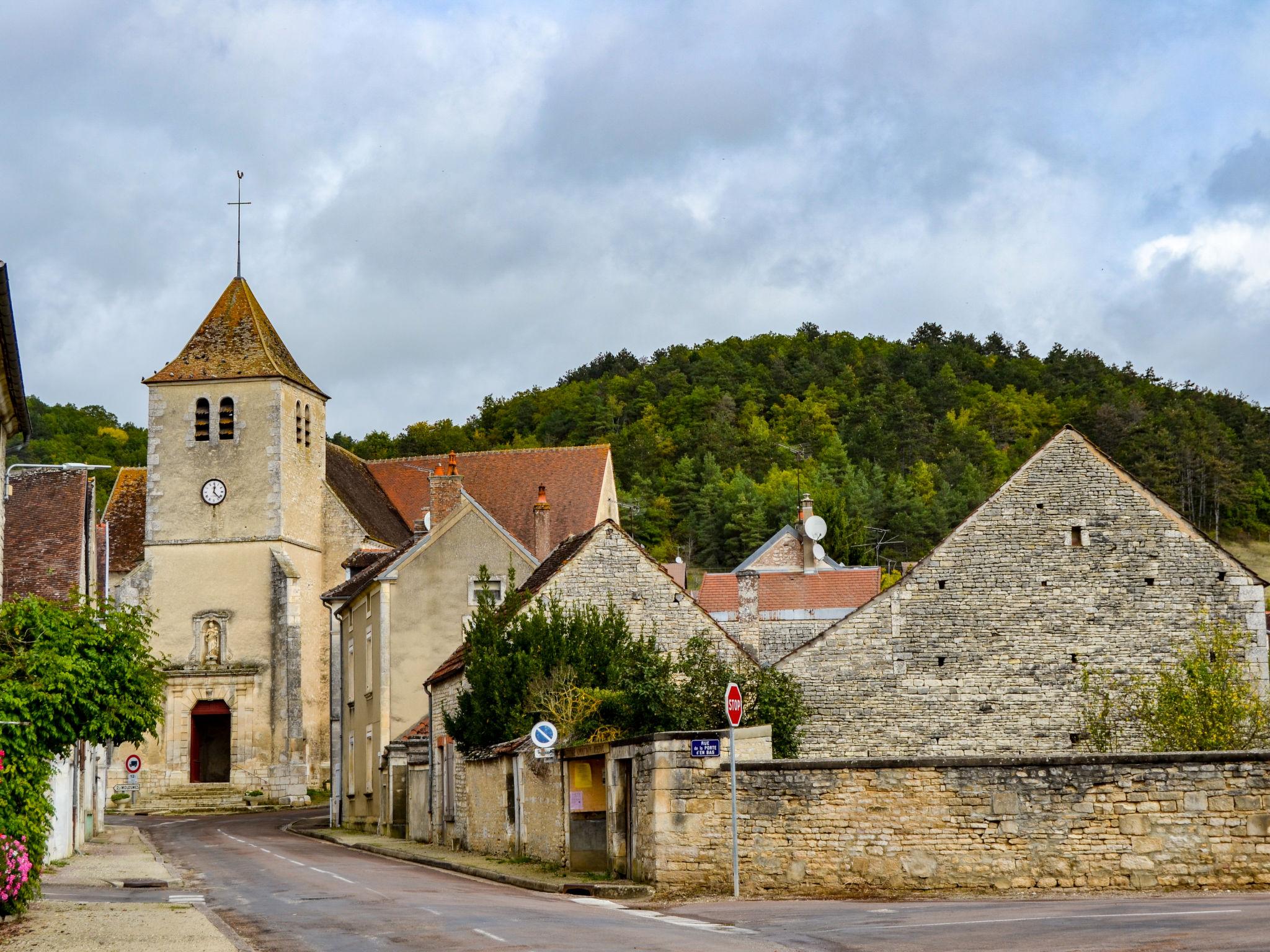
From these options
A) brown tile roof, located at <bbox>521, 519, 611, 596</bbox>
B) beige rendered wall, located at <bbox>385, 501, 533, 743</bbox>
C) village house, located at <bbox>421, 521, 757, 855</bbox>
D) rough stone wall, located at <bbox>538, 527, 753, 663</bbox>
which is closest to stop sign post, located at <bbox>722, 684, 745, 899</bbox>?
→ village house, located at <bbox>421, 521, 757, 855</bbox>

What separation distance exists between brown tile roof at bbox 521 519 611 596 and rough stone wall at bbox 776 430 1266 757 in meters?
4.40

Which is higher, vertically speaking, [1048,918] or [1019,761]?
[1019,761]

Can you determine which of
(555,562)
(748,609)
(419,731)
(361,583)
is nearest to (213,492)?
(361,583)

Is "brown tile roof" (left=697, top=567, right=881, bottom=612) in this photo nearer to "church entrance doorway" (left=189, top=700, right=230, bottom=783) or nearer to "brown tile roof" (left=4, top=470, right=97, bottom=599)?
"brown tile roof" (left=4, top=470, right=97, bottom=599)

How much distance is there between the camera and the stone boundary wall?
1625 centimetres

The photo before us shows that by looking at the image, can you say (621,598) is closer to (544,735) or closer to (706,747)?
(544,735)

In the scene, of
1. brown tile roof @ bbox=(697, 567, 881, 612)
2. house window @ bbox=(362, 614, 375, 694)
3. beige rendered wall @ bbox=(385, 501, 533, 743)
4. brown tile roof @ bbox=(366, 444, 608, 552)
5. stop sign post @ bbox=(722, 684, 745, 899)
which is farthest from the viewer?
brown tile roof @ bbox=(366, 444, 608, 552)

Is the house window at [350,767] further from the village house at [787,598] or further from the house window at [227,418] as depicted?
the house window at [227,418]

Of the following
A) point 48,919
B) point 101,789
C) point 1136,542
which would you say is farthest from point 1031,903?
point 101,789

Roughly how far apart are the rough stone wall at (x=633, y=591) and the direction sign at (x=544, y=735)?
19.0 ft

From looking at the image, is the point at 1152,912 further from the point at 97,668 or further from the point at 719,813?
the point at 97,668

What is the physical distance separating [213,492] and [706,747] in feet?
115

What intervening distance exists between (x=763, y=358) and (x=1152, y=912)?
105594 mm

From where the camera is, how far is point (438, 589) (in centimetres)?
3359
